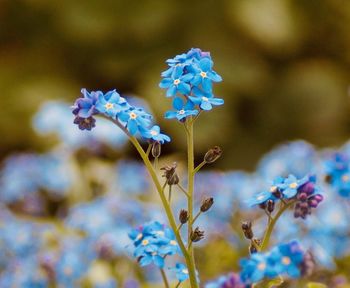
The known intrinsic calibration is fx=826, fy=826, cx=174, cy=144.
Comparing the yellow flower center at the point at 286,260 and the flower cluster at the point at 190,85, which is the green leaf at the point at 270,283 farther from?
the flower cluster at the point at 190,85

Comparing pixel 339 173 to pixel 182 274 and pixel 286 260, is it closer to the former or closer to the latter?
pixel 182 274

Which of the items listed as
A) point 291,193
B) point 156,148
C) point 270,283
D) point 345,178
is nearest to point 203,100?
point 156,148

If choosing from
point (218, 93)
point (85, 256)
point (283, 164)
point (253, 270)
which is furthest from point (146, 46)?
point (253, 270)

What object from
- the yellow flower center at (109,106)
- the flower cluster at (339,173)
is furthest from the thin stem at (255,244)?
the flower cluster at (339,173)

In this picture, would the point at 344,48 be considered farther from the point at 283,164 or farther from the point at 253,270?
the point at 253,270

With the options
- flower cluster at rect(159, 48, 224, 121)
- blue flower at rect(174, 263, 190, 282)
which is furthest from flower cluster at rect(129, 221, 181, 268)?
flower cluster at rect(159, 48, 224, 121)

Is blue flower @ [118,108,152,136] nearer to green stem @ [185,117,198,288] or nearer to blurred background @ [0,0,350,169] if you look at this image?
green stem @ [185,117,198,288]
